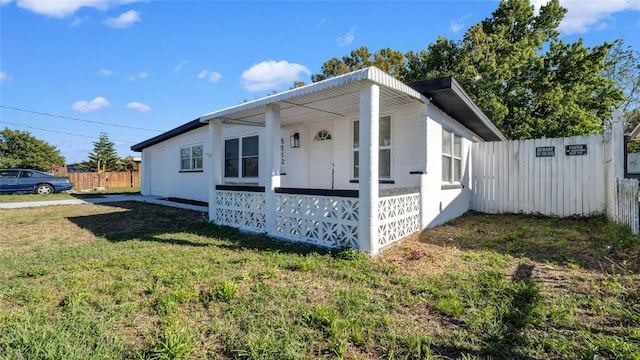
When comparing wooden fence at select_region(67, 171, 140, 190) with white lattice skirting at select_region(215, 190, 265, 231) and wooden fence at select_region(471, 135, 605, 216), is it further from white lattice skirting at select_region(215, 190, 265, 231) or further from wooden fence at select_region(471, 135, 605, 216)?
wooden fence at select_region(471, 135, 605, 216)

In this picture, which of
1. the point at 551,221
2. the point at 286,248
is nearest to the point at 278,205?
the point at 286,248

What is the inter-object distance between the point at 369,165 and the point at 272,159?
2.12 metres

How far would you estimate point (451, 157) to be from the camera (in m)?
7.71

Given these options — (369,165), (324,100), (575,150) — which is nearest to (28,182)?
(324,100)

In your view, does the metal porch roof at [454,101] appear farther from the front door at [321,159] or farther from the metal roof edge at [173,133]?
the metal roof edge at [173,133]

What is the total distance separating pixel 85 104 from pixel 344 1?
5219 centimetres

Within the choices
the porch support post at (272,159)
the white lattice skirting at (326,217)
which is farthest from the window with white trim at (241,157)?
the porch support post at (272,159)

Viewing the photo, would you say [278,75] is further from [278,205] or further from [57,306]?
[57,306]

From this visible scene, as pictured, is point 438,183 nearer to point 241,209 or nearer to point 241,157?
point 241,209

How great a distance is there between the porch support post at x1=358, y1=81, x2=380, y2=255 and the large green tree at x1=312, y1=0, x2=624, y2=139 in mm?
12513

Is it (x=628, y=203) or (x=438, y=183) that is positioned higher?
(x=438, y=183)

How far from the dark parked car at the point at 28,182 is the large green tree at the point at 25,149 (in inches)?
928

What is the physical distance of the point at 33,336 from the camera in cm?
236

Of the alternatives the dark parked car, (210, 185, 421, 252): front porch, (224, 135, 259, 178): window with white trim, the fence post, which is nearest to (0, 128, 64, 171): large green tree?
the dark parked car
